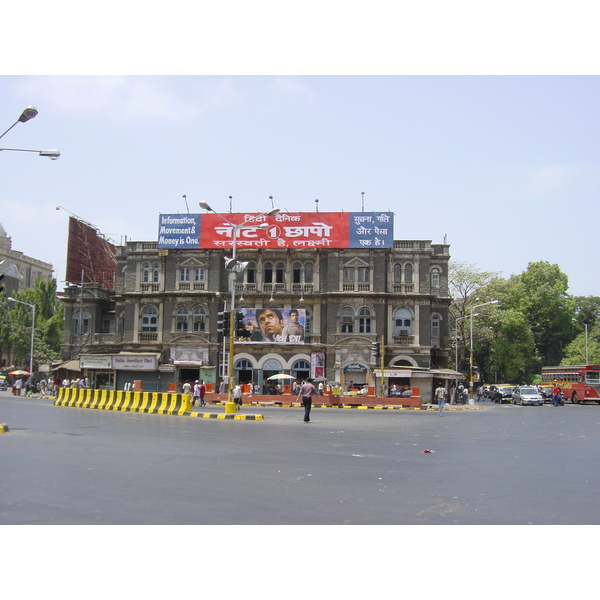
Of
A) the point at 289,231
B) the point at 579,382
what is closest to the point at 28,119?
the point at 289,231

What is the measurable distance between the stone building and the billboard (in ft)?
0.58

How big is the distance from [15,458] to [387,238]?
133 feet

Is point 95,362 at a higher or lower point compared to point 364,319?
lower

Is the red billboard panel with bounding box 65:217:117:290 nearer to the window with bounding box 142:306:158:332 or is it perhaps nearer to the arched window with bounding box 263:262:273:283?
the window with bounding box 142:306:158:332

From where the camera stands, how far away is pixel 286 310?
167ft

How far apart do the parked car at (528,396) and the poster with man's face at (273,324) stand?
698 inches

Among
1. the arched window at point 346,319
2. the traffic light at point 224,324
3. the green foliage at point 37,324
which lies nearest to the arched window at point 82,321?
the green foliage at point 37,324

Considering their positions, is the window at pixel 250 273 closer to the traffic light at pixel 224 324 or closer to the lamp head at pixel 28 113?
A: the traffic light at pixel 224 324

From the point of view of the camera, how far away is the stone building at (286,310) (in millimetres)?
50281

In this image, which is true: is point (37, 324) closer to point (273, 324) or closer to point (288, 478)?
point (273, 324)

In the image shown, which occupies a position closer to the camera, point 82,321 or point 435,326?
point 435,326

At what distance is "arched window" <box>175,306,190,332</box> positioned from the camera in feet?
170

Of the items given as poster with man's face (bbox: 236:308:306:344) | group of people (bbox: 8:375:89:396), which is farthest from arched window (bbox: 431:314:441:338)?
group of people (bbox: 8:375:89:396)

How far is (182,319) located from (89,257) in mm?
12379
